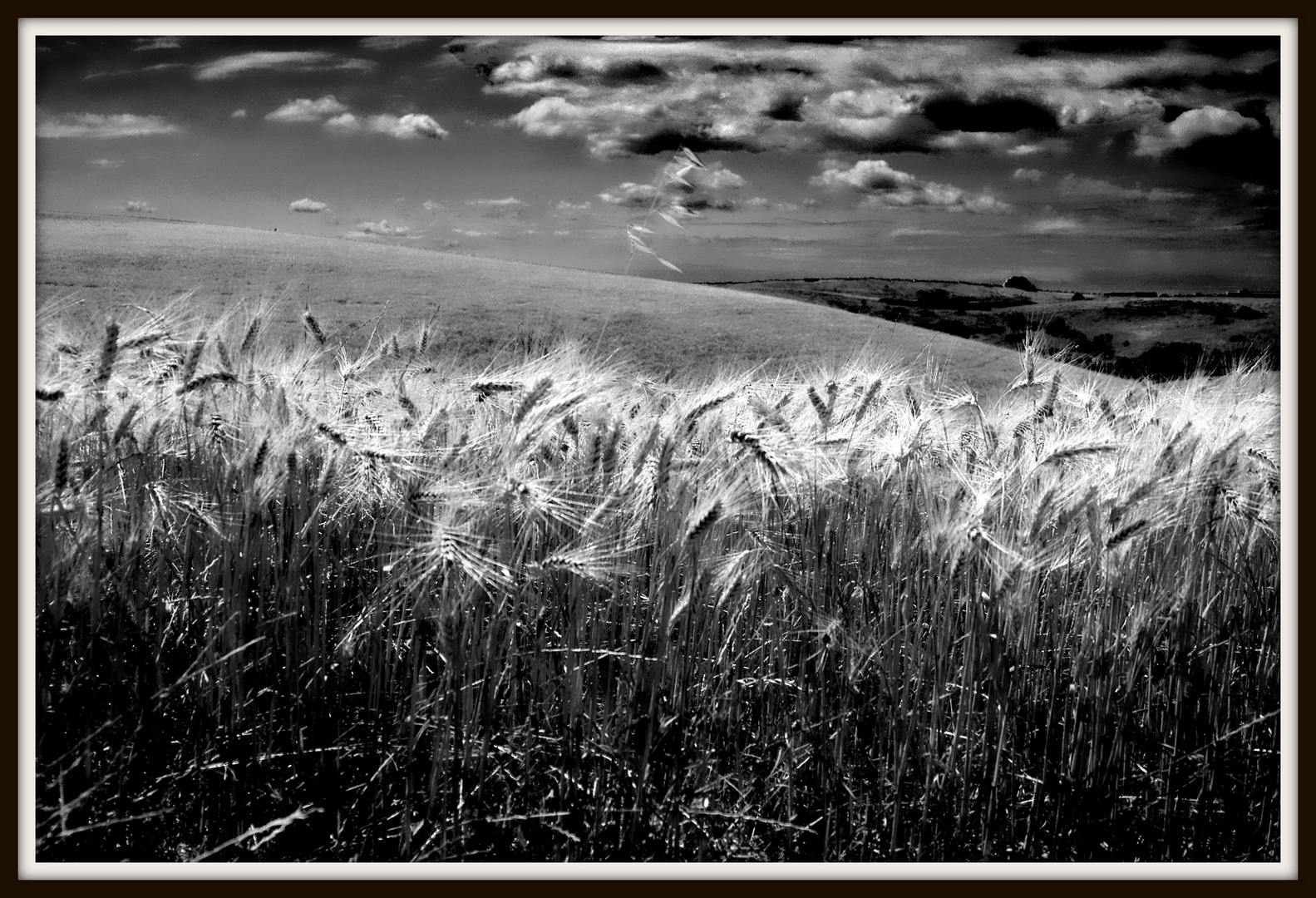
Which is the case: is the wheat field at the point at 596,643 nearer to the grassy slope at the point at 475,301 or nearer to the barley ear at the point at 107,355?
the barley ear at the point at 107,355

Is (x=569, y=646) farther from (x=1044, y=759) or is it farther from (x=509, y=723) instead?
(x=1044, y=759)

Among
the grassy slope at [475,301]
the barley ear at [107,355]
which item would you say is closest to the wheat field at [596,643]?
the barley ear at [107,355]

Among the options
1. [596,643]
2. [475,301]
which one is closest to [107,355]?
[596,643]

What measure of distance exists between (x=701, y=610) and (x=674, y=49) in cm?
155

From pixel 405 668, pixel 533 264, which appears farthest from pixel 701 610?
pixel 533 264

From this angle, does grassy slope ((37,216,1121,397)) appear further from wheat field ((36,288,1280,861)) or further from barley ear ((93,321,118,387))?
barley ear ((93,321,118,387))

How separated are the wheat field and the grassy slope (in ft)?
18.2

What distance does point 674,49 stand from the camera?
2533 mm

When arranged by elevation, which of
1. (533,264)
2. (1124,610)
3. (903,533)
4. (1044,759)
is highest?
(533,264)

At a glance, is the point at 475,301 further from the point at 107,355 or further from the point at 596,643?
the point at 596,643

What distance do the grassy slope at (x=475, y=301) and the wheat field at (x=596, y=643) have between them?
553 centimetres

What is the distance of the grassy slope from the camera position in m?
9.40

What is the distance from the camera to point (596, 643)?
1.88m

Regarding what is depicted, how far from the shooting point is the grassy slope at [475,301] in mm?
9398
